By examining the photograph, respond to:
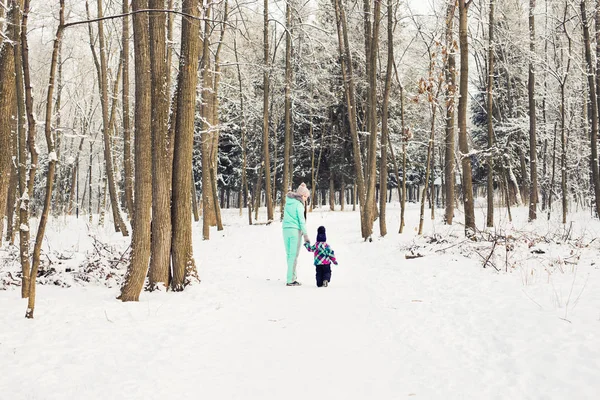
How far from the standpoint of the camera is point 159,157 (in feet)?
21.0

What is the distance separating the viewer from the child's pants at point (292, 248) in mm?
7605

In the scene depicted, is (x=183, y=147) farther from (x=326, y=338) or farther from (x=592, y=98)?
(x=592, y=98)

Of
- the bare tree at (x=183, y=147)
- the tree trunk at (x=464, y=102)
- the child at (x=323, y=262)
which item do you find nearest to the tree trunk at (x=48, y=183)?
the bare tree at (x=183, y=147)

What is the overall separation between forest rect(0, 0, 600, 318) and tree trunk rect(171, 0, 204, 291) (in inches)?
0.9

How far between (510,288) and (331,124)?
83.4 feet

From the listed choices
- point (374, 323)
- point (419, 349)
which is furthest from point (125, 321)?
point (419, 349)

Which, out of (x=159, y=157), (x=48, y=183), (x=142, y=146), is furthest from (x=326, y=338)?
(x=142, y=146)

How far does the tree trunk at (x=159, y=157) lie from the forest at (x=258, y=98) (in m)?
0.02

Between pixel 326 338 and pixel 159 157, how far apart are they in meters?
3.93

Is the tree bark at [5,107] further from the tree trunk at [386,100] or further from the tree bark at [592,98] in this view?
the tree bark at [592,98]

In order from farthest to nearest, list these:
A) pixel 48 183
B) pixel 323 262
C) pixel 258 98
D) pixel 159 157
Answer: pixel 258 98 < pixel 323 262 < pixel 159 157 < pixel 48 183

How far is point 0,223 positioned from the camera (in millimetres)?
8766

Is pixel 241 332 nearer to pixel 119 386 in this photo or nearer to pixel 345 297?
pixel 119 386

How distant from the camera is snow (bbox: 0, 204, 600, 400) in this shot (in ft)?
10.2
